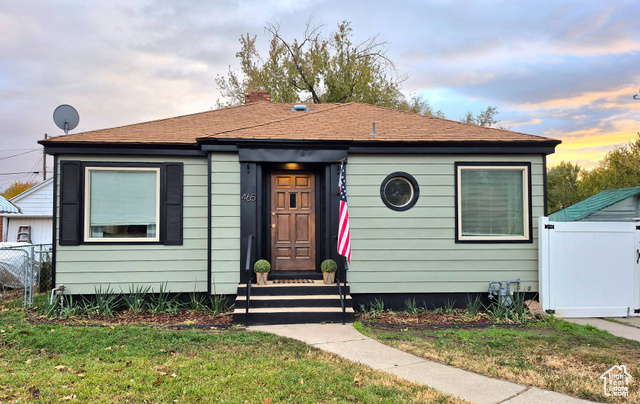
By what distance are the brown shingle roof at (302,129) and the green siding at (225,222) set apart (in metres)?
0.51

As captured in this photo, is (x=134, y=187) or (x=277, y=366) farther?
(x=134, y=187)

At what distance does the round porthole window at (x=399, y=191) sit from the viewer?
6.90m

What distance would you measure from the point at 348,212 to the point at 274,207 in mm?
1410

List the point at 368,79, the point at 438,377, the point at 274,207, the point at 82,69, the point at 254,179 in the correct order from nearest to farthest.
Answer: the point at 438,377, the point at 254,179, the point at 274,207, the point at 82,69, the point at 368,79

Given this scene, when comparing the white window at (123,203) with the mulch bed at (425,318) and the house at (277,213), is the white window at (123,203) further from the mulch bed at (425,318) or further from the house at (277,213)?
the mulch bed at (425,318)

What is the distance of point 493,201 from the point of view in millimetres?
7020

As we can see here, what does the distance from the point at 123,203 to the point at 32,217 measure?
1571 centimetres

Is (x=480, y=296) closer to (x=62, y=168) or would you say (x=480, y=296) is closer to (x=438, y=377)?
(x=438, y=377)

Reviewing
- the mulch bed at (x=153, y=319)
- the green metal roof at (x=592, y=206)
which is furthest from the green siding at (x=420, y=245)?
the mulch bed at (x=153, y=319)

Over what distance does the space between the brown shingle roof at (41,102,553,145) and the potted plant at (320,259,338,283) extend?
2106mm

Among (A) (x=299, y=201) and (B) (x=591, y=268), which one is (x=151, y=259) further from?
(B) (x=591, y=268)

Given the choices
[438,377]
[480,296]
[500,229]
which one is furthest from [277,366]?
[500,229]

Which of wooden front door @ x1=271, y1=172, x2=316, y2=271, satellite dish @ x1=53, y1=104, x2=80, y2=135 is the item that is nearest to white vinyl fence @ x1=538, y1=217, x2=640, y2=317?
wooden front door @ x1=271, y1=172, x2=316, y2=271

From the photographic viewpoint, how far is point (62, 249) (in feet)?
22.0
